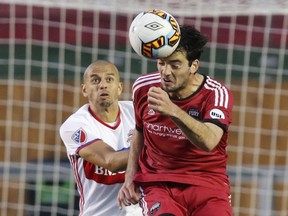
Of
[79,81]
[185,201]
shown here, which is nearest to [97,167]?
[185,201]

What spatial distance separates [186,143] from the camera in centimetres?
529

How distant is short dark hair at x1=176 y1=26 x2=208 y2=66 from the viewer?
5.27 metres

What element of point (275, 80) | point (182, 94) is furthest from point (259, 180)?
point (182, 94)

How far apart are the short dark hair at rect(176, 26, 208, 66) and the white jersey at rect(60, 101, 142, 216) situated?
3.42 ft

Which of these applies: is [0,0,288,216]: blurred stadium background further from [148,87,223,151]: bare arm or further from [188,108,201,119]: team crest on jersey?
[148,87,223,151]: bare arm

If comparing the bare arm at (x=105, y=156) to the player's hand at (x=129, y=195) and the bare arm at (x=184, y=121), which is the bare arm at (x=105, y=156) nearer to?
the player's hand at (x=129, y=195)

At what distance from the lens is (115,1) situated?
834 centimetres

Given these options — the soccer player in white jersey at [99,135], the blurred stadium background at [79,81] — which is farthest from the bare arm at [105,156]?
the blurred stadium background at [79,81]

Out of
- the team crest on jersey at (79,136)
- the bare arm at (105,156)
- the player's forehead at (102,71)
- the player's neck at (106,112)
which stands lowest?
the bare arm at (105,156)

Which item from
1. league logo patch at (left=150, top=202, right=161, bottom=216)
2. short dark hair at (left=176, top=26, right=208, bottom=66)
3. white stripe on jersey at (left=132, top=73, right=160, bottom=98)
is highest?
short dark hair at (left=176, top=26, right=208, bottom=66)

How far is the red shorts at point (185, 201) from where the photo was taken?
17.1 feet

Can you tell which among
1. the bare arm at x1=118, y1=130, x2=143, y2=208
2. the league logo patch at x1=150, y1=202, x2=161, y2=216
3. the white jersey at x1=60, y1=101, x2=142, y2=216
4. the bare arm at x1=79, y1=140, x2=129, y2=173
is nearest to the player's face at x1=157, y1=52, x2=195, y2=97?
the bare arm at x1=118, y1=130, x2=143, y2=208

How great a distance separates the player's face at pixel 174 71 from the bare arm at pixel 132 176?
0.49 metres

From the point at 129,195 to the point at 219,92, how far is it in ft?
2.49
